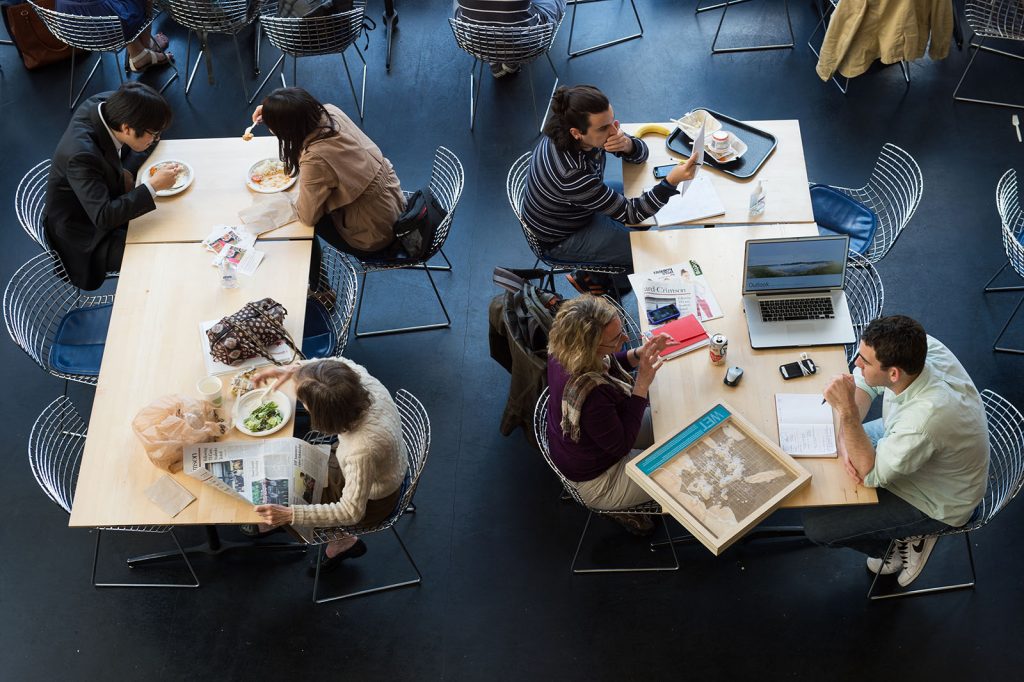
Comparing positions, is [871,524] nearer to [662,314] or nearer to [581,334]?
[662,314]

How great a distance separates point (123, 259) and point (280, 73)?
269 cm

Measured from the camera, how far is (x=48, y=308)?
15.5ft

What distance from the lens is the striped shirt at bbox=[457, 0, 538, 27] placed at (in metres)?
5.51

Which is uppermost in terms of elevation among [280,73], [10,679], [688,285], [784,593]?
[688,285]

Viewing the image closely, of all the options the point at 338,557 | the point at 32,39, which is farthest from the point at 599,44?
the point at 338,557

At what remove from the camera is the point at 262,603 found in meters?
4.20

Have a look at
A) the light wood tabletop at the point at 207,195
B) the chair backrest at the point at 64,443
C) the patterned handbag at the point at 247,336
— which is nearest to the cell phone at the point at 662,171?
the light wood tabletop at the point at 207,195

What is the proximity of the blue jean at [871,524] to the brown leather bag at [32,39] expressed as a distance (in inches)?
231

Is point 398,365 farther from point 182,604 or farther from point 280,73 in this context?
point 280,73

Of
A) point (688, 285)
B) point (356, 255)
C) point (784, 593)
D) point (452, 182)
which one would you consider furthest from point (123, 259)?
point (784, 593)

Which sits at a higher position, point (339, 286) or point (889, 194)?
point (889, 194)

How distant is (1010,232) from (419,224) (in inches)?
115

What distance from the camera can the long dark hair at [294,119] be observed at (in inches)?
164

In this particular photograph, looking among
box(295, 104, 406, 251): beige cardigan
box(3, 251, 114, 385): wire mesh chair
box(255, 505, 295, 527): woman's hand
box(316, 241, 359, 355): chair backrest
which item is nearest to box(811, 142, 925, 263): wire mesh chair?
box(295, 104, 406, 251): beige cardigan
